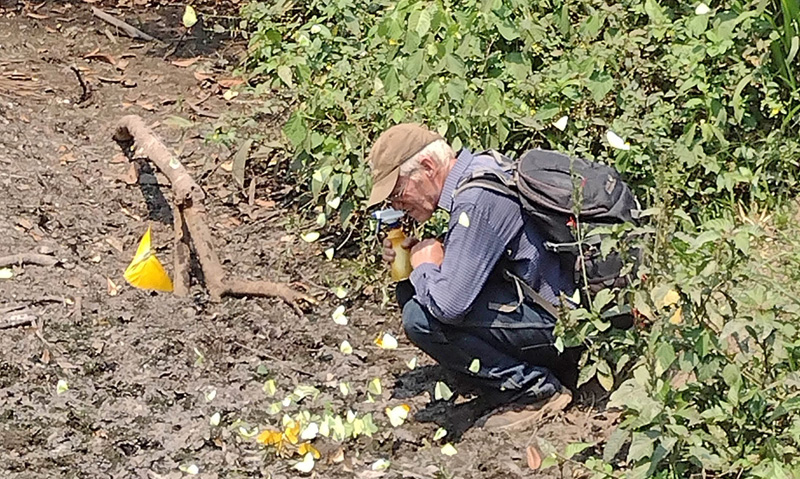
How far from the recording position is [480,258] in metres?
3.79

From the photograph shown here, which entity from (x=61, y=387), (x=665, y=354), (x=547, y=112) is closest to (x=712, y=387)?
(x=665, y=354)

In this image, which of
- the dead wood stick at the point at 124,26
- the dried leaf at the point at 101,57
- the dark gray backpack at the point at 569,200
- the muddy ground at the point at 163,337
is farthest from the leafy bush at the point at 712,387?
the dead wood stick at the point at 124,26

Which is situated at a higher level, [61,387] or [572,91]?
[572,91]

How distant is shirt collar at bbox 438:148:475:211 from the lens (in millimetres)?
3832

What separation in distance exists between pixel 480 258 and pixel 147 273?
1771 mm

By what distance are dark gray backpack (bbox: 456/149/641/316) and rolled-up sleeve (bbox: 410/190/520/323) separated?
0.19 feet

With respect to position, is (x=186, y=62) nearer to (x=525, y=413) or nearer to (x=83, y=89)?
(x=83, y=89)

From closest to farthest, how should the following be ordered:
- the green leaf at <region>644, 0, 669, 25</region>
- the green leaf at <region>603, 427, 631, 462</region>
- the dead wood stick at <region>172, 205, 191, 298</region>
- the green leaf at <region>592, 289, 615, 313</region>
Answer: the green leaf at <region>603, 427, 631, 462</region> < the green leaf at <region>592, 289, 615, 313</region> < the dead wood stick at <region>172, 205, 191, 298</region> < the green leaf at <region>644, 0, 669, 25</region>

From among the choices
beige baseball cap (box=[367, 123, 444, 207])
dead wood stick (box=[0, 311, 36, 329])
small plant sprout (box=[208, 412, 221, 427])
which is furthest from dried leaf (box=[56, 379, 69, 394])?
beige baseball cap (box=[367, 123, 444, 207])

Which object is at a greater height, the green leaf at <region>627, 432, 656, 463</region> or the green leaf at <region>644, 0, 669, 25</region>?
the green leaf at <region>644, 0, 669, 25</region>

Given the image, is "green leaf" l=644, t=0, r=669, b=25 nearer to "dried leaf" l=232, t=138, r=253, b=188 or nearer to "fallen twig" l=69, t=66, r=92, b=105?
"dried leaf" l=232, t=138, r=253, b=188

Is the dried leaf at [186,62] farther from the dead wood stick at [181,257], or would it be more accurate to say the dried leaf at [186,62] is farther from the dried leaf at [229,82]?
the dead wood stick at [181,257]

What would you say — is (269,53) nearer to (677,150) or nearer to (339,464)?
(677,150)

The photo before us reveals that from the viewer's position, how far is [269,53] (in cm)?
568
